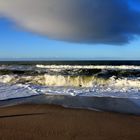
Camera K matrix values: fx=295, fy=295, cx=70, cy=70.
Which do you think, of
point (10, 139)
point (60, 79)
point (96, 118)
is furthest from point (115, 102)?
point (60, 79)

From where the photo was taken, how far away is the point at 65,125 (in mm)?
6750

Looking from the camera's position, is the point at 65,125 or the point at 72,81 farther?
the point at 72,81

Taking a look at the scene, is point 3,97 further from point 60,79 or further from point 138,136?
point 60,79

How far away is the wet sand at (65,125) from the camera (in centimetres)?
588

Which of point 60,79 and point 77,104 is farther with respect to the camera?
point 60,79

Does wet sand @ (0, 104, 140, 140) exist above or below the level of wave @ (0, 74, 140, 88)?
above

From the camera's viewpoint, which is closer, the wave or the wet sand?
the wet sand

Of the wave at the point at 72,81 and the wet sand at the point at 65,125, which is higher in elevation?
the wet sand at the point at 65,125

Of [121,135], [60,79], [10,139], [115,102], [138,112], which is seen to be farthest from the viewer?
[60,79]

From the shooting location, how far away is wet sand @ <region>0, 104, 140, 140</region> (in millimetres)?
5879

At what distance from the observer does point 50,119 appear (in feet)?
24.3

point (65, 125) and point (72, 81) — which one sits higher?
point (65, 125)

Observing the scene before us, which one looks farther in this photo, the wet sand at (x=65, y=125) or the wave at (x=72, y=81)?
the wave at (x=72, y=81)

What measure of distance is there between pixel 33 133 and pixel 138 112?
3886 millimetres
